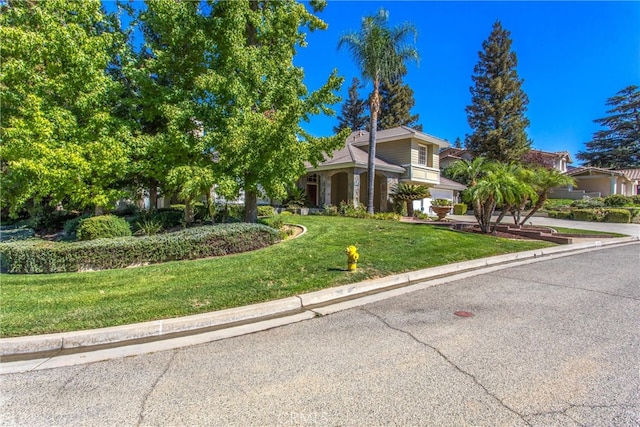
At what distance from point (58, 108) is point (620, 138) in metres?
71.7

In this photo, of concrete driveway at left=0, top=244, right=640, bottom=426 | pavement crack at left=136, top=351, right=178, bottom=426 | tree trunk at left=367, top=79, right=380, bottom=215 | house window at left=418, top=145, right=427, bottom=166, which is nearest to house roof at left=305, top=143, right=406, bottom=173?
tree trunk at left=367, top=79, right=380, bottom=215

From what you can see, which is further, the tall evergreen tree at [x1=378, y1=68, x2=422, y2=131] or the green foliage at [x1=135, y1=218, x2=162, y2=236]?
the tall evergreen tree at [x1=378, y1=68, x2=422, y2=131]

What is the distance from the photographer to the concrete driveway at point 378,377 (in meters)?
2.56

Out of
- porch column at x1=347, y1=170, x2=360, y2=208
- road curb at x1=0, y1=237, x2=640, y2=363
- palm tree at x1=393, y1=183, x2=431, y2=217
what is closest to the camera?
road curb at x1=0, y1=237, x2=640, y2=363

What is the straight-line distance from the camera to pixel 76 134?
8.70 meters

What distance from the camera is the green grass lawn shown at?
15.0 feet

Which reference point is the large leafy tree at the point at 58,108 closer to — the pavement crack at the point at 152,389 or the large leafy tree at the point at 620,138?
the pavement crack at the point at 152,389

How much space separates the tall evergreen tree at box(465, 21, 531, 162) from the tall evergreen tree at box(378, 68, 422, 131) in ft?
24.7

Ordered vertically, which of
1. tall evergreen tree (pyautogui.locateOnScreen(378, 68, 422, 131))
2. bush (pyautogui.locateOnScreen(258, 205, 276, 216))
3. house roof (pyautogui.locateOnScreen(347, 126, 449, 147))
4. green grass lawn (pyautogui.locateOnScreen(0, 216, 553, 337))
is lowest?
green grass lawn (pyautogui.locateOnScreen(0, 216, 553, 337))

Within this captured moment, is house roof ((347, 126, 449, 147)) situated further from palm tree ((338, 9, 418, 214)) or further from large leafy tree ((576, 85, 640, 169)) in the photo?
large leafy tree ((576, 85, 640, 169))

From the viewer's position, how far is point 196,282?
5949 mm

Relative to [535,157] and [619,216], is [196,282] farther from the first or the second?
[535,157]

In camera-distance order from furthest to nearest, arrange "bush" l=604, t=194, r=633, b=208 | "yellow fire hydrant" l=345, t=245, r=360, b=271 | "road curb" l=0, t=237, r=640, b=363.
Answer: "bush" l=604, t=194, r=633, b=208 < "yellow fire hydrant" l=345, t=245, r=360, b=271 < "road curb" l=0, t=237, r=640, b=363

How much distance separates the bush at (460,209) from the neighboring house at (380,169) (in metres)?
7.83
